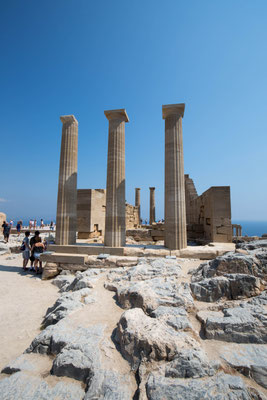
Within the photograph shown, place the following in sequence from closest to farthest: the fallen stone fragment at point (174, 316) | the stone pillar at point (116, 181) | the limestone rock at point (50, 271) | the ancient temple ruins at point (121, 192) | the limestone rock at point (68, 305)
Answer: the fallen stone fragment at point (174, 316)
the limestone rock at point (68, 305)
the limestone rock at point (50, 271)
the ancient temple ruins at point (121, 192)
the stone pillar at point (116, 181)

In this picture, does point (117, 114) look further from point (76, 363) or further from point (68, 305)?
point (76, 363)

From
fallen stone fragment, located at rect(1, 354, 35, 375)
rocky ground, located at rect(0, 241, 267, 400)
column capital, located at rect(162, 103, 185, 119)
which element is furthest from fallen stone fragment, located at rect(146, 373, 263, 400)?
column capital, located at rect(162, 103, 185, 119)

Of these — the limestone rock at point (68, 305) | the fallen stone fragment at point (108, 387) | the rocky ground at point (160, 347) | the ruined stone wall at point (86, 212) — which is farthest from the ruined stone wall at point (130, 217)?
the fallen stone fragment at point (108, 387)

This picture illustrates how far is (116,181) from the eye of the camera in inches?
366

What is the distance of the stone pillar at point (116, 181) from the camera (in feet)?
29.7

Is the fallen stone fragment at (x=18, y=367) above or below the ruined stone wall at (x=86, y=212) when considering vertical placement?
below

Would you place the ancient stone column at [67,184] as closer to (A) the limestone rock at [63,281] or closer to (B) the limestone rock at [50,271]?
(B) the limestone rock at [50,271]

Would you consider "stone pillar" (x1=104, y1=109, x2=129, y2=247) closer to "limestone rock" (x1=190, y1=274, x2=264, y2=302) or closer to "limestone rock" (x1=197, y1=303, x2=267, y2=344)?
"limestone rock" (x1=190, y1=274, x2=264, y2=302)

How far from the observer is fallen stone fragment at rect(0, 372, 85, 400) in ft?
7.64

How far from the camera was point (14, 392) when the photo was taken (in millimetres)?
2414

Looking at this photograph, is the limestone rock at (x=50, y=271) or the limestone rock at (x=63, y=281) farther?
the limestone rock at (x=50, y=271)

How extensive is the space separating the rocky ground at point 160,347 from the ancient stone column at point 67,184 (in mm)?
5531

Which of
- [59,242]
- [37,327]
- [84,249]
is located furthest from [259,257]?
[59,242]

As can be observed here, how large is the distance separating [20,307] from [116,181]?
233 inches
